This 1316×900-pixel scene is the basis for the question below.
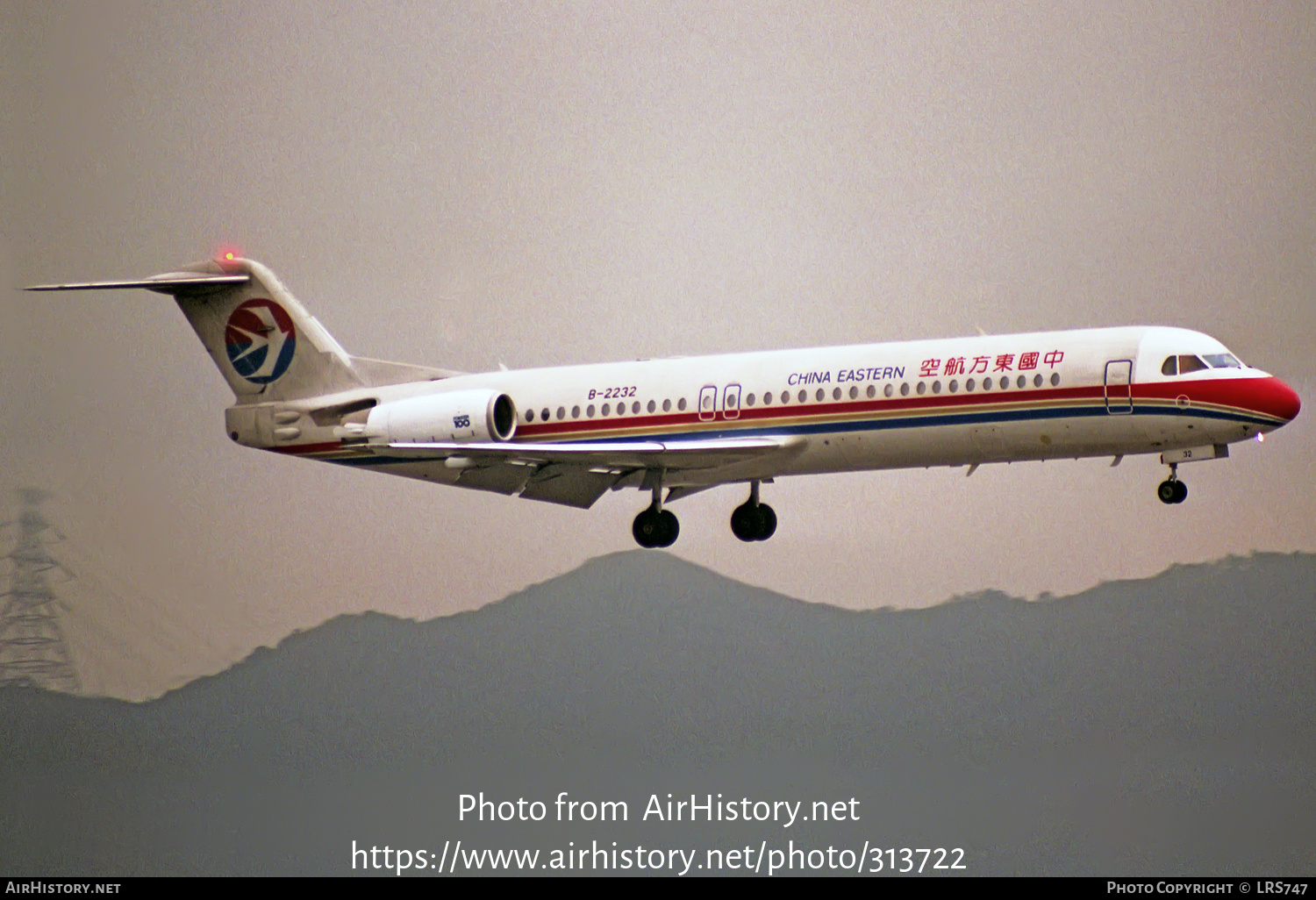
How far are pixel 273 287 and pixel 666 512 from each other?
1070 centimetres

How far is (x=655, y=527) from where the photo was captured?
1576 inches

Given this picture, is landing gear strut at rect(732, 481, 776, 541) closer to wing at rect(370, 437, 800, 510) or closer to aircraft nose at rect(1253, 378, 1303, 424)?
wing at rect(370, 437, 800, 510)

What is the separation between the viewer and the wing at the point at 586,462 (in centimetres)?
3747

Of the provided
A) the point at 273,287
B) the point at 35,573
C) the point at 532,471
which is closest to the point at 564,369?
the point at 532,471

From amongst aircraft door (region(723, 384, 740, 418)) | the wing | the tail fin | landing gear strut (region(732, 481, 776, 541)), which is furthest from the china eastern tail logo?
aircraft door (region(723, 384, 740, 418))

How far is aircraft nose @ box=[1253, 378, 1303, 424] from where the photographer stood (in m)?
34.4

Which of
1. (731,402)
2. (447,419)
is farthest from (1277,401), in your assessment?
(447,419)

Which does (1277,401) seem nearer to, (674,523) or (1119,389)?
(1119,389)

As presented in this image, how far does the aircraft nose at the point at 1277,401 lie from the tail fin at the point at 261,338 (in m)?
18.4

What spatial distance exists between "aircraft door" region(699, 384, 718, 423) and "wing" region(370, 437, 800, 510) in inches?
18.4

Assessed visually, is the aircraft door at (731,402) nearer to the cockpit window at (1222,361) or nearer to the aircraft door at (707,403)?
the aircraft door at (707,403)

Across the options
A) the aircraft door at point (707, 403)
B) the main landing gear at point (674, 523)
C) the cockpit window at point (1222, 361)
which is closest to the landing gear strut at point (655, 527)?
the main landing gear at point (674, 523)

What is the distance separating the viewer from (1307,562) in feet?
196

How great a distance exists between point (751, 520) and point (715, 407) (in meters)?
4.33
